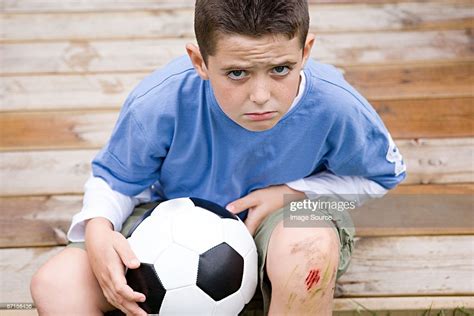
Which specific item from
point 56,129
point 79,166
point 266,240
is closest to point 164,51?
point 56,129

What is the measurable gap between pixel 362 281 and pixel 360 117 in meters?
0.45

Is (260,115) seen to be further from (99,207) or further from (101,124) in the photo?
(101,124)

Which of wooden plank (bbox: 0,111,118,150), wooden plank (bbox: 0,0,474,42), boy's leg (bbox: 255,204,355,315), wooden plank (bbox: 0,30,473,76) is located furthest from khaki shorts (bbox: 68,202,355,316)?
wooden plank (bbox: 0,0,474,42)

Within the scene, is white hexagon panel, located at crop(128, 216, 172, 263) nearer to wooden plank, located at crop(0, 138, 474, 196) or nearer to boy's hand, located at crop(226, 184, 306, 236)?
boy's hand, located at crop(226, 184, 306, 236)

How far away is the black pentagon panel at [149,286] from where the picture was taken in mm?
1433

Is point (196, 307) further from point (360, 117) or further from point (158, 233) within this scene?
point (360, 117)

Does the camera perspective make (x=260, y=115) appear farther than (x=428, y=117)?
No

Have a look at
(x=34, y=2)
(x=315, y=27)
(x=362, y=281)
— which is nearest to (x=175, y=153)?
(x=362, y=281)

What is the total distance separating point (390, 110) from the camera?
2.24 metres

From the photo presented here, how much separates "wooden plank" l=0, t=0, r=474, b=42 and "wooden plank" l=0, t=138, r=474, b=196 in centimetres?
59

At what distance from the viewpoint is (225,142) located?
5.14ft

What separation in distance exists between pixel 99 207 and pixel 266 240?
358 mm

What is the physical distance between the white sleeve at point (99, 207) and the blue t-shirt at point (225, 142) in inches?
0.8

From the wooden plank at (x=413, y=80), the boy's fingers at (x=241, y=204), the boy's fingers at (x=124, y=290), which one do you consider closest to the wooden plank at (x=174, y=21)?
the wooden plank at (x=413, y=80)
